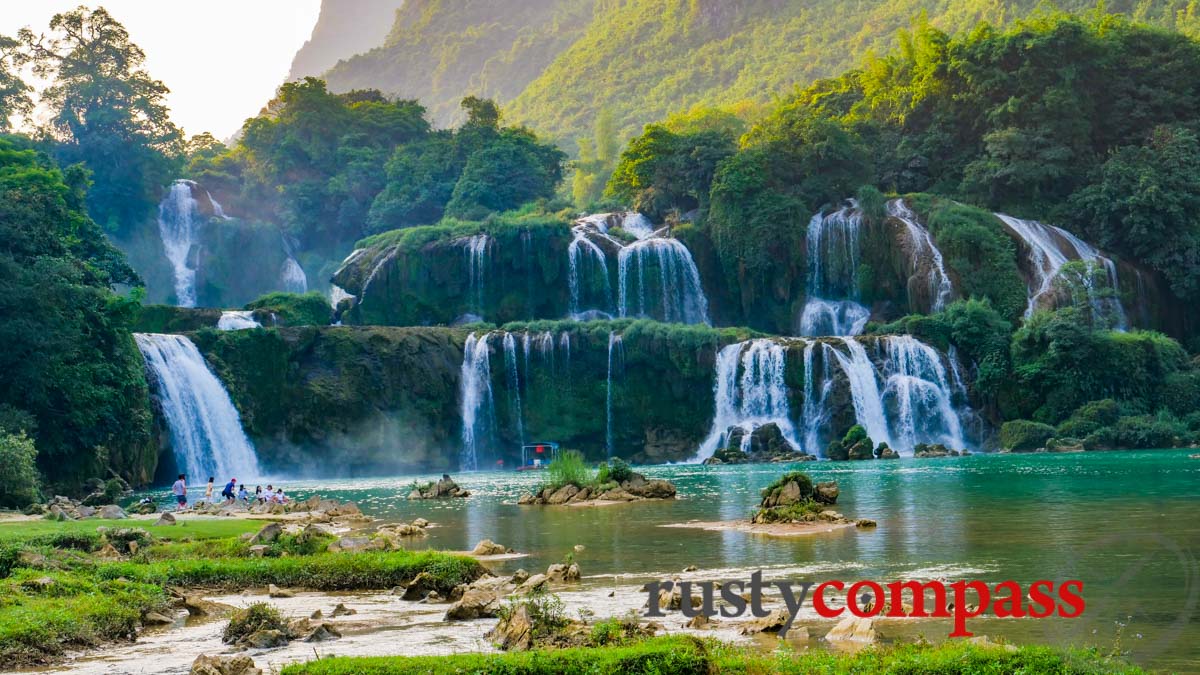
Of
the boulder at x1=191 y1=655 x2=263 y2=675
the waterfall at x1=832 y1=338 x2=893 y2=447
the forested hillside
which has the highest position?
the forested hillside

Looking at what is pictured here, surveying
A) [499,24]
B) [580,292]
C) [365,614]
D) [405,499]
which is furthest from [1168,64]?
[499,24]

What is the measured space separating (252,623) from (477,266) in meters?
51.1

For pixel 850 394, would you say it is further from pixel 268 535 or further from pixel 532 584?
pixel 532 584

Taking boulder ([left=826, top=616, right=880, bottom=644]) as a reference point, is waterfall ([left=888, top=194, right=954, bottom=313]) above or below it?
above

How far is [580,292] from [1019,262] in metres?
21.4

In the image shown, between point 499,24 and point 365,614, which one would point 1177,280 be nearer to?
point 365,614

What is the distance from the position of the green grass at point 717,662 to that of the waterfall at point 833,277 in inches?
2028

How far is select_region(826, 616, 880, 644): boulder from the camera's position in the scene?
427 inches

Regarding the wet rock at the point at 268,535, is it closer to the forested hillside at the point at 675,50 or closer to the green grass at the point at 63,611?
the green grass at the point at 63,611

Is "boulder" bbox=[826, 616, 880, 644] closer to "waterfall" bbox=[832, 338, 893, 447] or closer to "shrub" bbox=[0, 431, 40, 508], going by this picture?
"shrub" bbox=[0, 431, 40, 508]

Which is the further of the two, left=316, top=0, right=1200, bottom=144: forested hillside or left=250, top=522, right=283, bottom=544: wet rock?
left=316, top=0, right=1200, bottom=144: forested hillside

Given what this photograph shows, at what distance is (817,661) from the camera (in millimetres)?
9680

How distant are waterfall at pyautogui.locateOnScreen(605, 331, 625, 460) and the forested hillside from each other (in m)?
51.6

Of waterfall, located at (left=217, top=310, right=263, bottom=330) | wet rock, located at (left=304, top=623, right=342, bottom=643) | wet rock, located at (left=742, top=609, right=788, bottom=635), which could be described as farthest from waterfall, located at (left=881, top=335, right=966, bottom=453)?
wet rock, located at (left=304, top=623, right=342, bottom=643)
